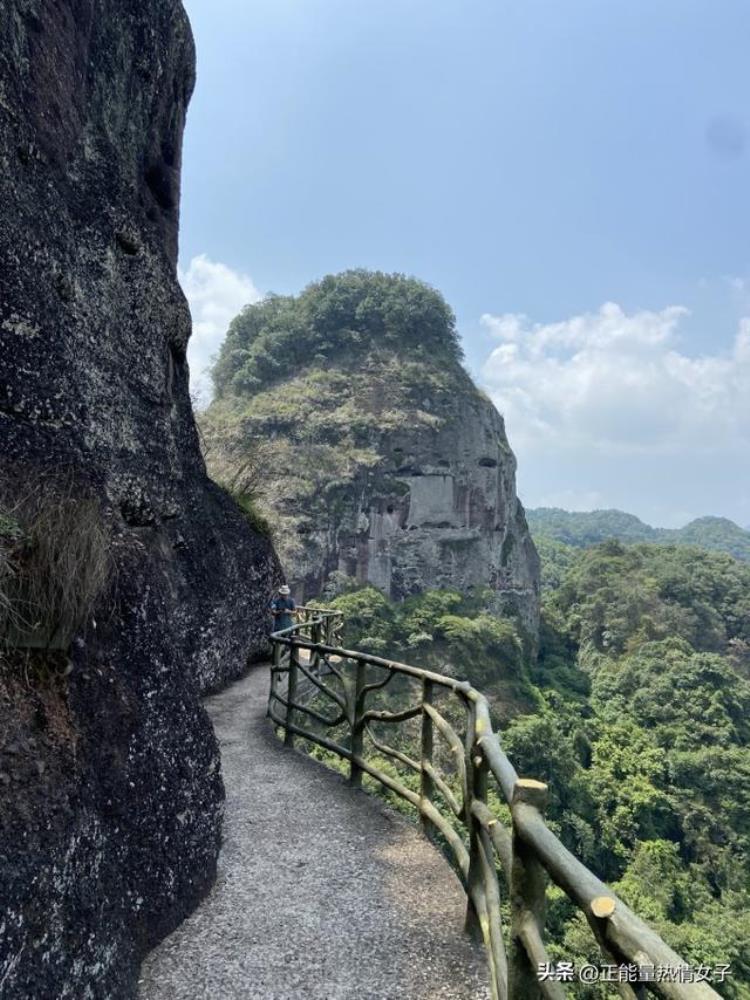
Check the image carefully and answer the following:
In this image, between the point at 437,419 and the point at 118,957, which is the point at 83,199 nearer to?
the point at 118,957

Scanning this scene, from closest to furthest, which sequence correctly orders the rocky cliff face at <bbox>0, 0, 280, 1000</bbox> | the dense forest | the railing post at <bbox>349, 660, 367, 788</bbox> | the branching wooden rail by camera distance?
the branching wooden rail < the rocky cliff face at <bbox>0, 0, 280, 1000</bbox> < the railing post at <bbox>349, 660, 367, 788</bbox> < the dense forest

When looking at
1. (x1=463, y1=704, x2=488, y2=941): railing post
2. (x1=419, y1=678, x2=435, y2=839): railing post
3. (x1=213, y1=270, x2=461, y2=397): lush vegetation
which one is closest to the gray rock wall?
(x1=213, y1=270, x2=461, y2=397): lush vegetation

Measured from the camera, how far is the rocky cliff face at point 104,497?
7.32 feet

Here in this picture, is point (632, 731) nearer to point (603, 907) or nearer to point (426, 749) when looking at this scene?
point (426, 749)

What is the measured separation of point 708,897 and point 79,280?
1193 inches

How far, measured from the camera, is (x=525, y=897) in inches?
67.2

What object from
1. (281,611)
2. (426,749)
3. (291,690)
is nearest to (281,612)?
(281,611)

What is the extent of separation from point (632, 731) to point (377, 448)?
23766 mm

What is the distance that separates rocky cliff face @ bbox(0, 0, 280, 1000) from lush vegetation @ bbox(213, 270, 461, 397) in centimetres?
4343

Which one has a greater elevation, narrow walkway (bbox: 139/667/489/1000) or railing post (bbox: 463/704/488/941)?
railing post (bbox: 463/704/488/941)

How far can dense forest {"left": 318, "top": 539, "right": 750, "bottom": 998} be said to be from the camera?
77.4 feet

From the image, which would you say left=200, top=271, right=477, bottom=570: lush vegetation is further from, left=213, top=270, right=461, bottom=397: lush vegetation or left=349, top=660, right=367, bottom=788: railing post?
left=349, top=660, right=367, bottom=788: railing post

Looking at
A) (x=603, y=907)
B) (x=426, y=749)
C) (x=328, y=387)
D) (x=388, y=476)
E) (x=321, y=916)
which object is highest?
(x=328, y=387)

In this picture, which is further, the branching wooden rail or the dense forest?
the dense forest
